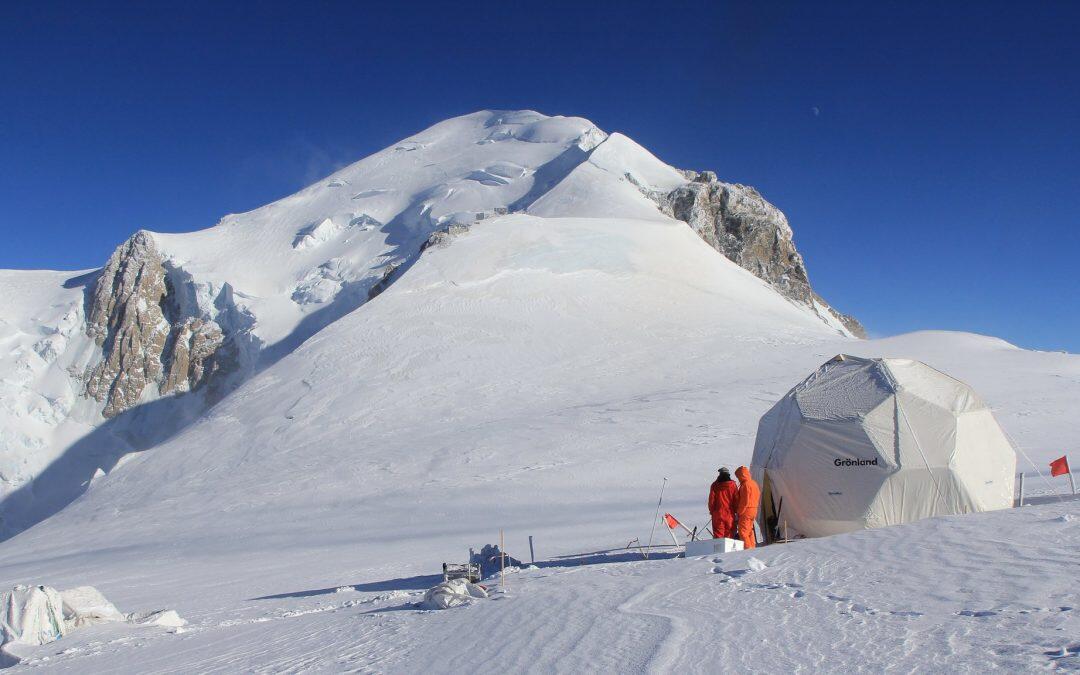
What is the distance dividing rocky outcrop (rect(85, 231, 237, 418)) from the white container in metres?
47.5

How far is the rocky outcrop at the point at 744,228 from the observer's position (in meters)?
60.4

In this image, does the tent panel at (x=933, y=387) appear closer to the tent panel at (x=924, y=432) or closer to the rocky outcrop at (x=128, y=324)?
the tent panel at (x=924, y=432)

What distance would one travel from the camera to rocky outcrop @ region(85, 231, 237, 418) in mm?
52656

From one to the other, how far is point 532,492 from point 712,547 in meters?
9.86

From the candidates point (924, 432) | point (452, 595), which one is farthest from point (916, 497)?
point (452, 595)

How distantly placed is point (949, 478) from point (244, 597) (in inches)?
413

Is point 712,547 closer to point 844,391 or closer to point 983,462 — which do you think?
point 844,391

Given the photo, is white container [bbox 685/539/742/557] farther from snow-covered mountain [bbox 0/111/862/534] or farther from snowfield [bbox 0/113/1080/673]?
snow-covered mountain [bbox 0/111/862/534]

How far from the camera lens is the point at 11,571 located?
62.5ft

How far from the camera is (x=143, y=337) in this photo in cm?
5575

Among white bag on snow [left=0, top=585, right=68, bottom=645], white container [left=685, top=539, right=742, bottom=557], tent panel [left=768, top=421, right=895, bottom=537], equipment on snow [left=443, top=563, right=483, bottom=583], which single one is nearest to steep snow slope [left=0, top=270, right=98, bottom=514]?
white bag on snow [left=0, top=585, right=68, bottom=645]

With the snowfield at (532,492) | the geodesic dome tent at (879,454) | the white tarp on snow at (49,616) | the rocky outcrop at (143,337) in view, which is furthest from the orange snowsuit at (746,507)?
the rocky outcrop at (143,337)

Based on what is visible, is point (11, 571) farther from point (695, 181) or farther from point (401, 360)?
point (695, 181)

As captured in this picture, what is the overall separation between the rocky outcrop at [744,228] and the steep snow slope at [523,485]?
1069cm
